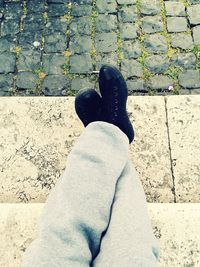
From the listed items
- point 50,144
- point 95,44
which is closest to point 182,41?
point 95,44

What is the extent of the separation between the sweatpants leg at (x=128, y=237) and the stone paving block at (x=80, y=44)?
4.81 feet

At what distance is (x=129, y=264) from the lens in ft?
5.58

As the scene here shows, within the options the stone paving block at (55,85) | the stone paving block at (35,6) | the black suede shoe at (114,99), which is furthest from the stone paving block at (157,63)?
the stone paving block at (35,6)

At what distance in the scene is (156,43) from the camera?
3119 mm

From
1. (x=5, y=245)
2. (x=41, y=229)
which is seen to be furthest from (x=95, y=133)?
(x=5, y=245)

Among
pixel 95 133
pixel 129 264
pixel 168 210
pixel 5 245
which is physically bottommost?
pixel 5 245

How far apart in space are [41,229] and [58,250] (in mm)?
129

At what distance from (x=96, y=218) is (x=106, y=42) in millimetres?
1664

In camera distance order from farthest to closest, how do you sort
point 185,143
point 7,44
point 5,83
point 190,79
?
1. point 7,44
2. point 5,83
3. point 190,79
4. point 185,143

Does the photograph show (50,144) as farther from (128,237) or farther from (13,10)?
(13,10)

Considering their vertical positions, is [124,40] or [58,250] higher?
[124,40]

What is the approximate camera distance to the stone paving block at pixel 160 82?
2.98 m

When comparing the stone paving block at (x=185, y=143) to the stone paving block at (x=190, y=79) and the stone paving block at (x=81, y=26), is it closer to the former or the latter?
the stone paving block at (x=190, y=79)

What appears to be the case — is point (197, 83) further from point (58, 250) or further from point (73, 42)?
point (58, 250)
